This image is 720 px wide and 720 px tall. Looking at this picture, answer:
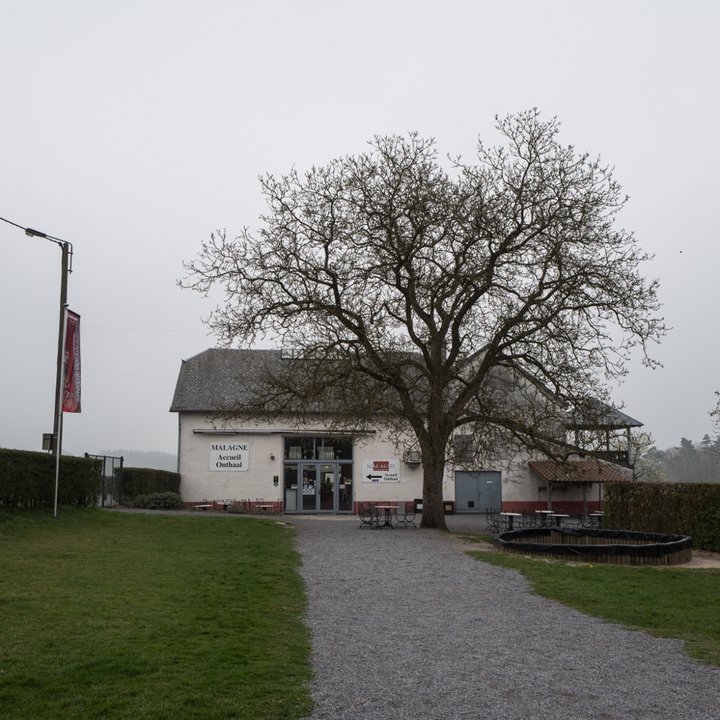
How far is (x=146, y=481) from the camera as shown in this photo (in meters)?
35.2

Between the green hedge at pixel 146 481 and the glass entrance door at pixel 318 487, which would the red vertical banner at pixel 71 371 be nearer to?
the green hedge at pixel 146 481

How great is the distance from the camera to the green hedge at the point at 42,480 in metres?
19.0

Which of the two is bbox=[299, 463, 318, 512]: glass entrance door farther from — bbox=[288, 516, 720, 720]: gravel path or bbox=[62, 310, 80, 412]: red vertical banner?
bbox=[288, 516, 720, 720]: gravel path

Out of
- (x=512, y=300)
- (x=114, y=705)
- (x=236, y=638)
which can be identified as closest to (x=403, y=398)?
(x=512, y=300)

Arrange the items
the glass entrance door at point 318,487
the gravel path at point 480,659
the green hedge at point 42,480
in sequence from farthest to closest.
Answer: the glass entrance door at point 318,487 → the green hedge at point 42,480 → the gravel path at point 480,659

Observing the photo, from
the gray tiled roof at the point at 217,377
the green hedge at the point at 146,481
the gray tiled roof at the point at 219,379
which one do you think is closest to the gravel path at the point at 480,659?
the green hedge at the point at 146,481

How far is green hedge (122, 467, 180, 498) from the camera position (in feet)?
111

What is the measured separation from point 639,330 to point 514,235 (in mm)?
4478

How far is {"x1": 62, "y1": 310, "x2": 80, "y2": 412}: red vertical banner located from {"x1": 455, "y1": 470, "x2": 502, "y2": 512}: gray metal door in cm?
2284

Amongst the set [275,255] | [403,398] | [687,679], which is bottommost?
[687,679]

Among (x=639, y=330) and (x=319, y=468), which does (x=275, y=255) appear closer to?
(x=639, y=330)

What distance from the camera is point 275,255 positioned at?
24.8 m

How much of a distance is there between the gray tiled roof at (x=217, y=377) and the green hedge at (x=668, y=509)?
Answer: 1860 cm

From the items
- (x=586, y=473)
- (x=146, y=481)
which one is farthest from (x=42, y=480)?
(x=586, y=473)
